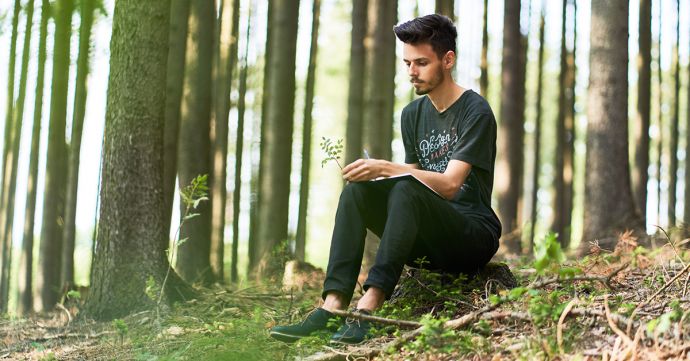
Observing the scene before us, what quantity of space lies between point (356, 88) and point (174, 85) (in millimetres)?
3328

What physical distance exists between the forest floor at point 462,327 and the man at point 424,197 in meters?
0.13

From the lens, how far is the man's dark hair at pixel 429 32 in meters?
4.21

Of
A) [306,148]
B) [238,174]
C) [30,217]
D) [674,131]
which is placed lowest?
[30,217]

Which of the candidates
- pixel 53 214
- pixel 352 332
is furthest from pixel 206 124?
pixel 352 332

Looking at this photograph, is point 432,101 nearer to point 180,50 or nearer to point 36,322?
point 36,322

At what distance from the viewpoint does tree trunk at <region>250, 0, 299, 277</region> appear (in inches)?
350

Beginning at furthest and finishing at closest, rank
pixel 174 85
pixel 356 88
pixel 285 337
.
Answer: pixel 356 88 → pixel 174 85 → pixel 285 337

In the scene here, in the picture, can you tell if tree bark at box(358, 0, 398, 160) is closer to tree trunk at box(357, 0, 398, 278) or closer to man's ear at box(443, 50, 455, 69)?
tree trunk at box(357, 0, 398, 278)

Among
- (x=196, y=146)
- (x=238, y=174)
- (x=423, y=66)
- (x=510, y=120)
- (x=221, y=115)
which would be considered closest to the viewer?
(x=423, y=66)

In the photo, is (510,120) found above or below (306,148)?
above

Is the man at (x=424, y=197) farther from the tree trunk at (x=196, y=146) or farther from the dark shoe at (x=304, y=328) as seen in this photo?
the tree trunk at (x=196, y=146)

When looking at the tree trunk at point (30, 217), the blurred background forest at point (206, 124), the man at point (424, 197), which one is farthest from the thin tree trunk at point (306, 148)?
the man at point (424, 197)

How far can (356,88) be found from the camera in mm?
10602

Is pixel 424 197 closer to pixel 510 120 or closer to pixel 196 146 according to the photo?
pixel 196 146
